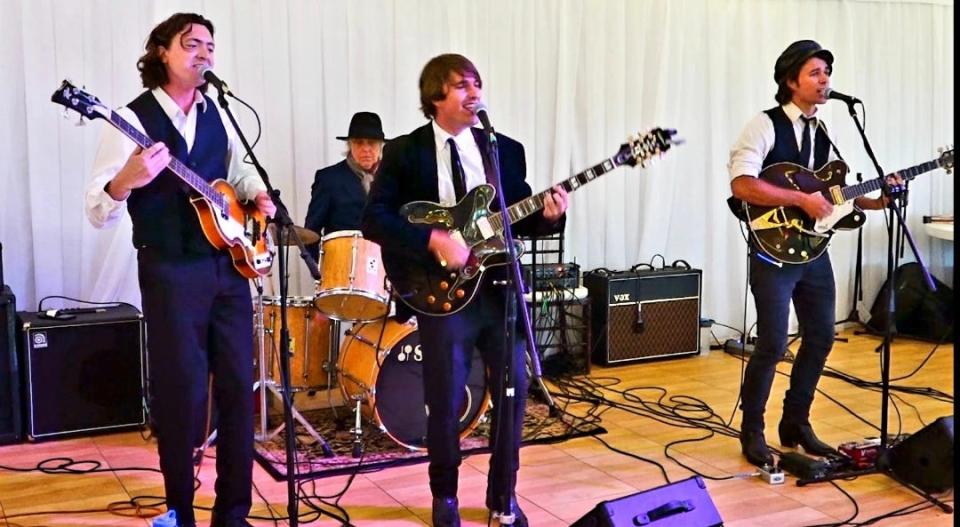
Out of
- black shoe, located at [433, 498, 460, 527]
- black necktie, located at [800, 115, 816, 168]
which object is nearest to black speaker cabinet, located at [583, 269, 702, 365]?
black necktie, located at [800, 115, 816, 168]

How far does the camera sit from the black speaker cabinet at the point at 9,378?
4273 millimetres

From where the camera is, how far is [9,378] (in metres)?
4.30

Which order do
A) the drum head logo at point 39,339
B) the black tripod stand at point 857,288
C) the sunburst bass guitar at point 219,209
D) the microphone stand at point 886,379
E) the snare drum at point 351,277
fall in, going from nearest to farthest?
the sunburst bass guitar at point 219,209 < the microphone stand at point 886,379 < the snare drum at point 351,277 < the drum head logo at point 39,339 < the black tripod stand at point 857,288

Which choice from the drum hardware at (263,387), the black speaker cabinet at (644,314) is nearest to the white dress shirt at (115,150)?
the drum hardware at (263,387)

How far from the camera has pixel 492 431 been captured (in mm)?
3209

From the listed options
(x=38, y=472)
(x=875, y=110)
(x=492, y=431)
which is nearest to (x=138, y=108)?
(x=492, y=431)

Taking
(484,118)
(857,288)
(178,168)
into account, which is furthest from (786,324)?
(857,288)

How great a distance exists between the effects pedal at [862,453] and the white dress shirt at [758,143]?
116cm

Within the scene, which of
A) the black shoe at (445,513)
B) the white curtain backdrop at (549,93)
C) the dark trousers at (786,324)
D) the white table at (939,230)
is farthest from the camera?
the white table at (939,230)

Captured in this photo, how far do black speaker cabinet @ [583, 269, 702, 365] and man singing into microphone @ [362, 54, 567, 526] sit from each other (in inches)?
115

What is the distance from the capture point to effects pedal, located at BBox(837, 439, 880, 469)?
150 inches

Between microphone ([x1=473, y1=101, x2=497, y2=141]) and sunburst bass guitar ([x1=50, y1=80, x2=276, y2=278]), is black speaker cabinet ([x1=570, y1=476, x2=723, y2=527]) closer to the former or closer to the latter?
microphone ([x1=473, y1=101, x2=497, y2=141])

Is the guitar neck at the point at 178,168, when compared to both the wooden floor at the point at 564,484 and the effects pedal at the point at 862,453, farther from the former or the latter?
the effects pedal at the point at 862,453

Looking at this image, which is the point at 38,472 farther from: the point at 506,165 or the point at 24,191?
the point at 506,165
